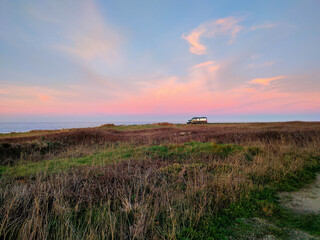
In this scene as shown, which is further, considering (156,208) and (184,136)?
(184,136)

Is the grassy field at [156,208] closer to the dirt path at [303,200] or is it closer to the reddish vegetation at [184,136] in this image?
the dirt path at [303,200]

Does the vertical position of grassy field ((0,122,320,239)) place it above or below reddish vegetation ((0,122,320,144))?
below

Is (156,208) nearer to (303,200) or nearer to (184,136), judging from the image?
(303,200)

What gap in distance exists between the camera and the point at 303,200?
4.44 m

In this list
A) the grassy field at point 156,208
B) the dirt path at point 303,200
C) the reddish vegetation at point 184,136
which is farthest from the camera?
the reddish vegetation at point 184,136

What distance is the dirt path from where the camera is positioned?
3.94 metres

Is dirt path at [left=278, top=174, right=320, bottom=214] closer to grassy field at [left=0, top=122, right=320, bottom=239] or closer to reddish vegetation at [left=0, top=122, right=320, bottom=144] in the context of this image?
grassy field at [left=0, top=122, right=320, bottom=239]

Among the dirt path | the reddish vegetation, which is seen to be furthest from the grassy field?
the reddish vegetation

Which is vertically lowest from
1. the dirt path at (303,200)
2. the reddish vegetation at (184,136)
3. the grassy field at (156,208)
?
the dirt path at (303,200)

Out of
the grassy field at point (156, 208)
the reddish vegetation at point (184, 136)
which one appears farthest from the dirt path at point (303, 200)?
the reddish vegetation at point (184, 136)

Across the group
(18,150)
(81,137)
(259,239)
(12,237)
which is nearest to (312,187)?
(259,239)

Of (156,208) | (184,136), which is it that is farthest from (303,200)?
(184,136)

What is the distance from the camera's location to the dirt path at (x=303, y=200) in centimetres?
394

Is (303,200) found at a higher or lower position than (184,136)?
→ lower
